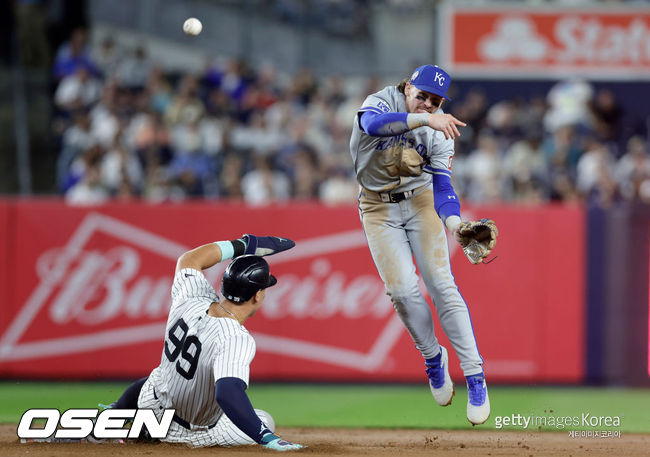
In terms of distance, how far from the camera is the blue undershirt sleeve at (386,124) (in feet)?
19.5

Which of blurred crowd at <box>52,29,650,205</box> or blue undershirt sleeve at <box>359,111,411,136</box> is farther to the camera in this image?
blurred crowd at <box>52,29,650,205</box>

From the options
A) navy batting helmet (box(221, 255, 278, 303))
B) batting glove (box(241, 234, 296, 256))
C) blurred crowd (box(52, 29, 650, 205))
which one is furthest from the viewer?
blurred crowd (box(52, 29, 650, 205))

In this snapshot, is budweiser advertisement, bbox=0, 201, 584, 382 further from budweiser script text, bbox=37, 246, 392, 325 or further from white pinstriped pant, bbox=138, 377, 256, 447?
white pinstriped pant, bbox=138, 377, 256, 447

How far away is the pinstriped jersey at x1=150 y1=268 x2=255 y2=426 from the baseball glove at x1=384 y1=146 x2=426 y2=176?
4.77 feet

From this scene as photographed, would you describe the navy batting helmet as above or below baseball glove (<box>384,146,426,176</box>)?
below

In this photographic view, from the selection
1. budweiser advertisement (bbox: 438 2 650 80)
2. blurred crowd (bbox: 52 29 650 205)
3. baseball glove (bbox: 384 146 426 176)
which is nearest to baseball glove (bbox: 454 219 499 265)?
baseball glove (bbox: 384 146 426 176)

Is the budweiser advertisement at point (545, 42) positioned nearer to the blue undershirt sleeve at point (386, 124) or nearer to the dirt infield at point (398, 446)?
the dirt infield at point (398, 446)

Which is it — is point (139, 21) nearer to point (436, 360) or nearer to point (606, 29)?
point (606, 29)

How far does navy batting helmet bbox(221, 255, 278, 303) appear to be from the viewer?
19.8ft

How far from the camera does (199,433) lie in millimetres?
6457

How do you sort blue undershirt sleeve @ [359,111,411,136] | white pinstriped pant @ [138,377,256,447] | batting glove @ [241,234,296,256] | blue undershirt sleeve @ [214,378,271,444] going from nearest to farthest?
blue undershirt sleeve @ [214,378,271,444]
blue undershirt sleeve @ [359,111,411,136]
white pinstriped pant @ [138,377,256,447]
batting glove @ [241,234,296,256]

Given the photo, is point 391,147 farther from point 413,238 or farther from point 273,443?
point 273,443

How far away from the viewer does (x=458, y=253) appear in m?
11.6

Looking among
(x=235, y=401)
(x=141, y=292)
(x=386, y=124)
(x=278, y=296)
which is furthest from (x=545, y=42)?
(x=235, y=401)
